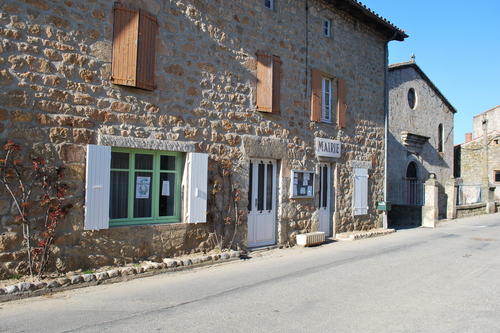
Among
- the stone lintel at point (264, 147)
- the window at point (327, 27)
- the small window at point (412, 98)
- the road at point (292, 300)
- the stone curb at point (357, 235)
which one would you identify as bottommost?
the road at point (292, 300)

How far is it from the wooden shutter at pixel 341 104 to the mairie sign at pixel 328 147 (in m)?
0.65

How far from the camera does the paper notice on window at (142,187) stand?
729 cm

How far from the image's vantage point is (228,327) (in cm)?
440

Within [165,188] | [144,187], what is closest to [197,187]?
[165,188]

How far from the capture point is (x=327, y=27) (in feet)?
37.8

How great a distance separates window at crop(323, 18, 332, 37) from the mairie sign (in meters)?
2.98

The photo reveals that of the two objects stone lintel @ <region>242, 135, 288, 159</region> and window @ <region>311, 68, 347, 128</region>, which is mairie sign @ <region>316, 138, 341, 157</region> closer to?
window @ <region>311, 68, 347, 128</region>

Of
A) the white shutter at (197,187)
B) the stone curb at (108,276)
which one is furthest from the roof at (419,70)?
the stone curb at (108,276)

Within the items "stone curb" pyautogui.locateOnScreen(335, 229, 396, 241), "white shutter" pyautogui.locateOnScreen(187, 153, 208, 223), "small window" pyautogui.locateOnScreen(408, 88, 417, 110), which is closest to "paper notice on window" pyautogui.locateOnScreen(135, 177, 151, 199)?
"white shutter" pyautogui.locateOnScreen(187, 153, 208, 223)

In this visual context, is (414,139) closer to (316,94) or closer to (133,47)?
(316,94)

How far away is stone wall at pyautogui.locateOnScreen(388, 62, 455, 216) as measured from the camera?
16578 mm

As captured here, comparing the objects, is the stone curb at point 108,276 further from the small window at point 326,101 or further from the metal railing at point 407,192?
the metal railing at point 407,192

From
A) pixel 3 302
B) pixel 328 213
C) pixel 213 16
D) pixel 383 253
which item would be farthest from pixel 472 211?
pixel 3 302

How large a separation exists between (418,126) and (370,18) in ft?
24.7
